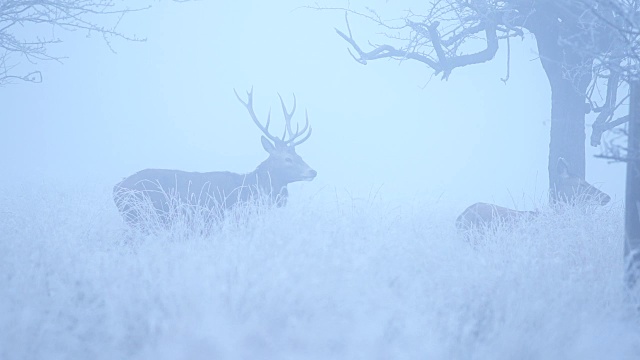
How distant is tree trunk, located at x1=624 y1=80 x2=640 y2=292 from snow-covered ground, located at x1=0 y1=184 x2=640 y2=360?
0.50 ft

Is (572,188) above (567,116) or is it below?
below

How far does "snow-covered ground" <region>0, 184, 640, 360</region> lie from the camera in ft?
10.2

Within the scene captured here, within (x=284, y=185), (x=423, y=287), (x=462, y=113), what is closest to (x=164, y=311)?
(x=423, y=287)

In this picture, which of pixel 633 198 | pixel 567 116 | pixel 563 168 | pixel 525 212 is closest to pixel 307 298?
pixel 633 198

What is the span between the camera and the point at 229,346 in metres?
3.03

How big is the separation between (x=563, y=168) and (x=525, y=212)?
63.3 inches

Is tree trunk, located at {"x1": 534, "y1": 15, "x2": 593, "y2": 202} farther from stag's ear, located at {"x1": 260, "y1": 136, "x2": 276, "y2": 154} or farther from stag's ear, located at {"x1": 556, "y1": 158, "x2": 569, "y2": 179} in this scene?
stag's ear, located at {"x1": 260, "y1": 136, "x2": 276, "y2": 154}

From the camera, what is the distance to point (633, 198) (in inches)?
158

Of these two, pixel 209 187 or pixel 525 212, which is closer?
pixel 525 212

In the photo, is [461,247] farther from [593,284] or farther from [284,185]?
[284,185]

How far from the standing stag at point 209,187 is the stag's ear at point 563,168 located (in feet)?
11.9

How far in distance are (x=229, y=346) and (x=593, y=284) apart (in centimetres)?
276

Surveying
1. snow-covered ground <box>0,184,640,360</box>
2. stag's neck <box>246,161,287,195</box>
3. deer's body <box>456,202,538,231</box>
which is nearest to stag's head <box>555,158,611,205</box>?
deer's body <box>456,202,538,231</box>

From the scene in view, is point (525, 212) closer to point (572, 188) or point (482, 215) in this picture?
point (482, 215)
